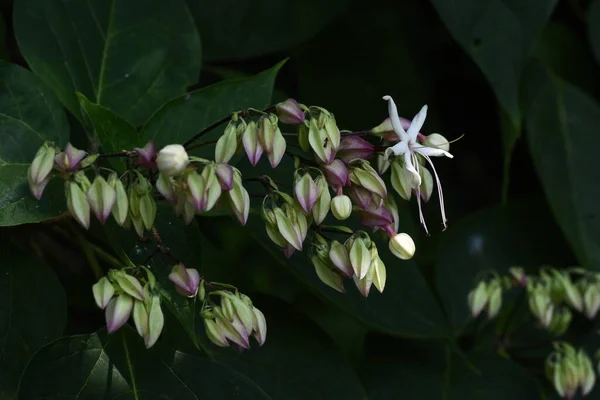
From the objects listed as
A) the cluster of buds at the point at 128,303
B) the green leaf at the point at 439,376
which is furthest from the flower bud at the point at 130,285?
the green leaf at the point at 439,376

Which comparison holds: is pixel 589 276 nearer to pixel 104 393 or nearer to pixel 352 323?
pixel 352 323

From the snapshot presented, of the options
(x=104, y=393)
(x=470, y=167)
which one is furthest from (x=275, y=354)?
(x=470, y=167)

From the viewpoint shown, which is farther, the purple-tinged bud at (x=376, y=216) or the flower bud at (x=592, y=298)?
the flower bud at (x=592, y=298)

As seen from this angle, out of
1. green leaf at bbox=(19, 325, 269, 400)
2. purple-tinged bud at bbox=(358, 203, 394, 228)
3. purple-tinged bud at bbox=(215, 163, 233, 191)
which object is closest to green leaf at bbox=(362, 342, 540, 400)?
green leaf at bbox=(19, 325, 269, 400)

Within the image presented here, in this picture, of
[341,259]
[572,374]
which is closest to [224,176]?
[341,259]

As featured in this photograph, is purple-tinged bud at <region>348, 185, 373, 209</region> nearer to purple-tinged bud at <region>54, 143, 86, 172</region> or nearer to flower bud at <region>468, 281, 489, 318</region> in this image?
purple-tinged bud at <region>54, 143, 86, 172</region>

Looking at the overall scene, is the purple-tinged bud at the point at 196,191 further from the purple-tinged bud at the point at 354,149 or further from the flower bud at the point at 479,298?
the flower bud at the point at 479,298

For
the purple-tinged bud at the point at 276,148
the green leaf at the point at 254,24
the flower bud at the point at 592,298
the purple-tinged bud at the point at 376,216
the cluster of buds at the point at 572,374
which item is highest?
the purple-tinged bud at the point at 276,148
